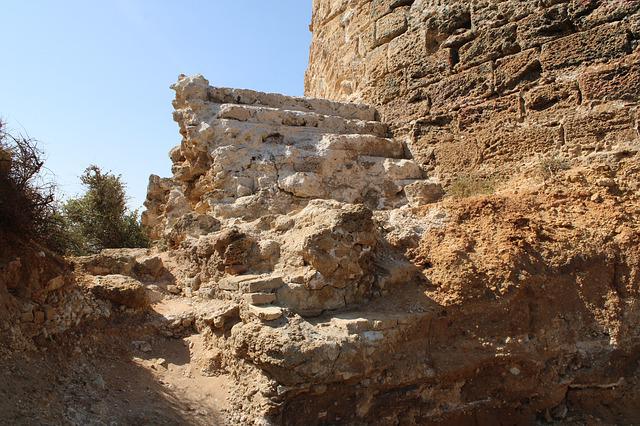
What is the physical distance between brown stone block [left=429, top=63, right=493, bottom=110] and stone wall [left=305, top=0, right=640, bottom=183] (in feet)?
0.04

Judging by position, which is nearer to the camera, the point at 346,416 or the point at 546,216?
the point at 346,416

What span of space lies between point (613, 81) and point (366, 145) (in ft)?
7.78

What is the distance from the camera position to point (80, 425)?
2953 mm

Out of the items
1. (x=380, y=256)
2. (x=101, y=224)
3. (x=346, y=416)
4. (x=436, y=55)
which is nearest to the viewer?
(x=346, y=416)

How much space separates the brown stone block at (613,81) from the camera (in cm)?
484

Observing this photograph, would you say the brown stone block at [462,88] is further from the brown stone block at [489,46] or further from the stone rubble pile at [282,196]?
the stone rubble pile at [282,196]

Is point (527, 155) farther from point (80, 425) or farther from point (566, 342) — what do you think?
point (80, 425)

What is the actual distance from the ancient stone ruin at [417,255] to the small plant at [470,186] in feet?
0.07

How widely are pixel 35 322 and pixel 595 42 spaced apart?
5.25 meters

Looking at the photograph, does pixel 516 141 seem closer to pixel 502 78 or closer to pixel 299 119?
pixel 502 78

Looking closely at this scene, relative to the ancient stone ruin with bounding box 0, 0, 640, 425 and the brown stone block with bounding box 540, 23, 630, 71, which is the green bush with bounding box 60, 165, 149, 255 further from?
the brown stone block with bounding box 540, 23, 630, 71

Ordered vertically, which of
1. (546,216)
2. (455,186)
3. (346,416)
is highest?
(455,186)

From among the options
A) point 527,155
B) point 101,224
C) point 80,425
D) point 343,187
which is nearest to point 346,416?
point 80,425

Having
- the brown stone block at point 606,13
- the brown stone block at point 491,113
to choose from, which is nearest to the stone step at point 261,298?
the brown stone block at point 491,113
